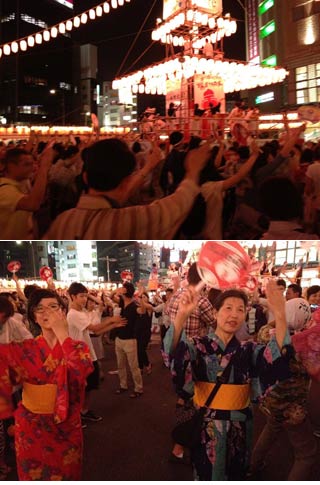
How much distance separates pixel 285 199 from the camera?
2973 millimetres

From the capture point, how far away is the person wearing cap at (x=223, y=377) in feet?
6.30

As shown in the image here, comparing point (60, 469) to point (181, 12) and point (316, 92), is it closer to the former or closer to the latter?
point (181, 12)

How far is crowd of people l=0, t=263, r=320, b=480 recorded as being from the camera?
1.91 metres

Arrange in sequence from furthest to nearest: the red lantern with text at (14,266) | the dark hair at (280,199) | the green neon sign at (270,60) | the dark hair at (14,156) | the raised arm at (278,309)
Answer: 1. the green neon sign at (270,60)
2. the dark hair at (14,156)
3. the dark hair at (280,199)
4. the red lantern with text at (14,266)
5. the raised arm at (278,309)

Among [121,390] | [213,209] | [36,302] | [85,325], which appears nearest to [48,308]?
[36,302]

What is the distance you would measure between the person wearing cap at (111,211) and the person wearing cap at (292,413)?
66 cm

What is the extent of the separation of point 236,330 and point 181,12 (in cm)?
1345

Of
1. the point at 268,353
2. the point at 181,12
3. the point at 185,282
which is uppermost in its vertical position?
the point at 181,12

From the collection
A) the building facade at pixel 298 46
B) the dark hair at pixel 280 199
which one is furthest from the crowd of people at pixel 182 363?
the building facade at pixel 298 46

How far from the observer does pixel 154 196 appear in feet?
13.7

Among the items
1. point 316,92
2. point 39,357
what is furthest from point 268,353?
point 316,92

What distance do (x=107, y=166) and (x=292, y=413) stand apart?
1287mm

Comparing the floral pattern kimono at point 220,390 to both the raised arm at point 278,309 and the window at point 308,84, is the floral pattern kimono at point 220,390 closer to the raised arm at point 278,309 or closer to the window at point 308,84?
the raised arm at point 278,309

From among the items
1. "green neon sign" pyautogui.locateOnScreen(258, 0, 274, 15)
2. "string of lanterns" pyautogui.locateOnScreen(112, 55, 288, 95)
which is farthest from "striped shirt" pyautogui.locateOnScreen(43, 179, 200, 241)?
"green neon sign" pyautogui.locateOnScreen(258, 0, 274, 15)
